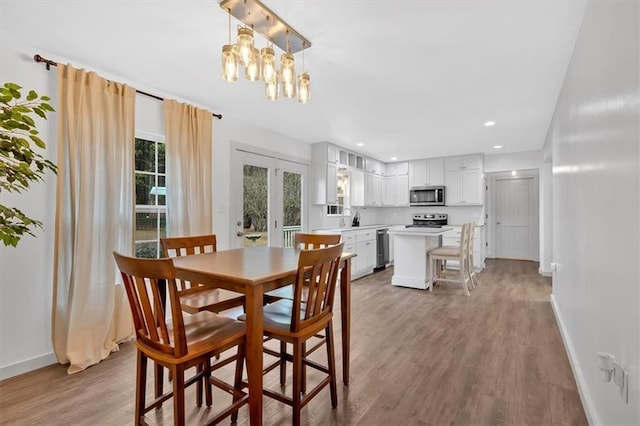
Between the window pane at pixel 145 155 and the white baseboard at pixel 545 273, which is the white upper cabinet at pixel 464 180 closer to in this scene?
the white baseboard at pixel 545 273

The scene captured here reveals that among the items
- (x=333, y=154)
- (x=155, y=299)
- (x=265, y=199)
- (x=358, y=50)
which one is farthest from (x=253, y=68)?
(x=333, y=154)

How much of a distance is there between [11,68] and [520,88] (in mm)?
4268

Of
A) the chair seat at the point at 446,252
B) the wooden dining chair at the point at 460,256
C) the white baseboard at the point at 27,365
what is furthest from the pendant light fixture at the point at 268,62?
the chair seat at the point at 446,252

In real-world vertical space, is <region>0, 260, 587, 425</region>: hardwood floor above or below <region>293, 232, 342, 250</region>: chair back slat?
below

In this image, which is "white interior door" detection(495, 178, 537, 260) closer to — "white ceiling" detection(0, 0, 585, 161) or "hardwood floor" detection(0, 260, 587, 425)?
"white ceiling" detection(0, 0, 585, 161)

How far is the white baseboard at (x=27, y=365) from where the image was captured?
2.18 m

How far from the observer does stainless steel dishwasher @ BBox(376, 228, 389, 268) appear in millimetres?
6109

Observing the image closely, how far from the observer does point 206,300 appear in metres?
2.02

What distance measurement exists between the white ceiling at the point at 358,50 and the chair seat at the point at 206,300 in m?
1.79

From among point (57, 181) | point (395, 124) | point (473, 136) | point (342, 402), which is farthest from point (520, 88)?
point (57, 181)

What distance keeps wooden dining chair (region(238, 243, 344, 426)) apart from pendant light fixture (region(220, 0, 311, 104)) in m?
1.10

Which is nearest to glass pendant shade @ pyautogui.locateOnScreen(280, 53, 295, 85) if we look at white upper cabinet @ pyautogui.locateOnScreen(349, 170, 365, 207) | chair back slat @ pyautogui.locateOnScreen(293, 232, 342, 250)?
chair back slat @ pyautogui.locateOnScreen(293, 232, 342, 250)

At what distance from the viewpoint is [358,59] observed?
2428 millimetres

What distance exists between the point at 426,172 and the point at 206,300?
598cm
